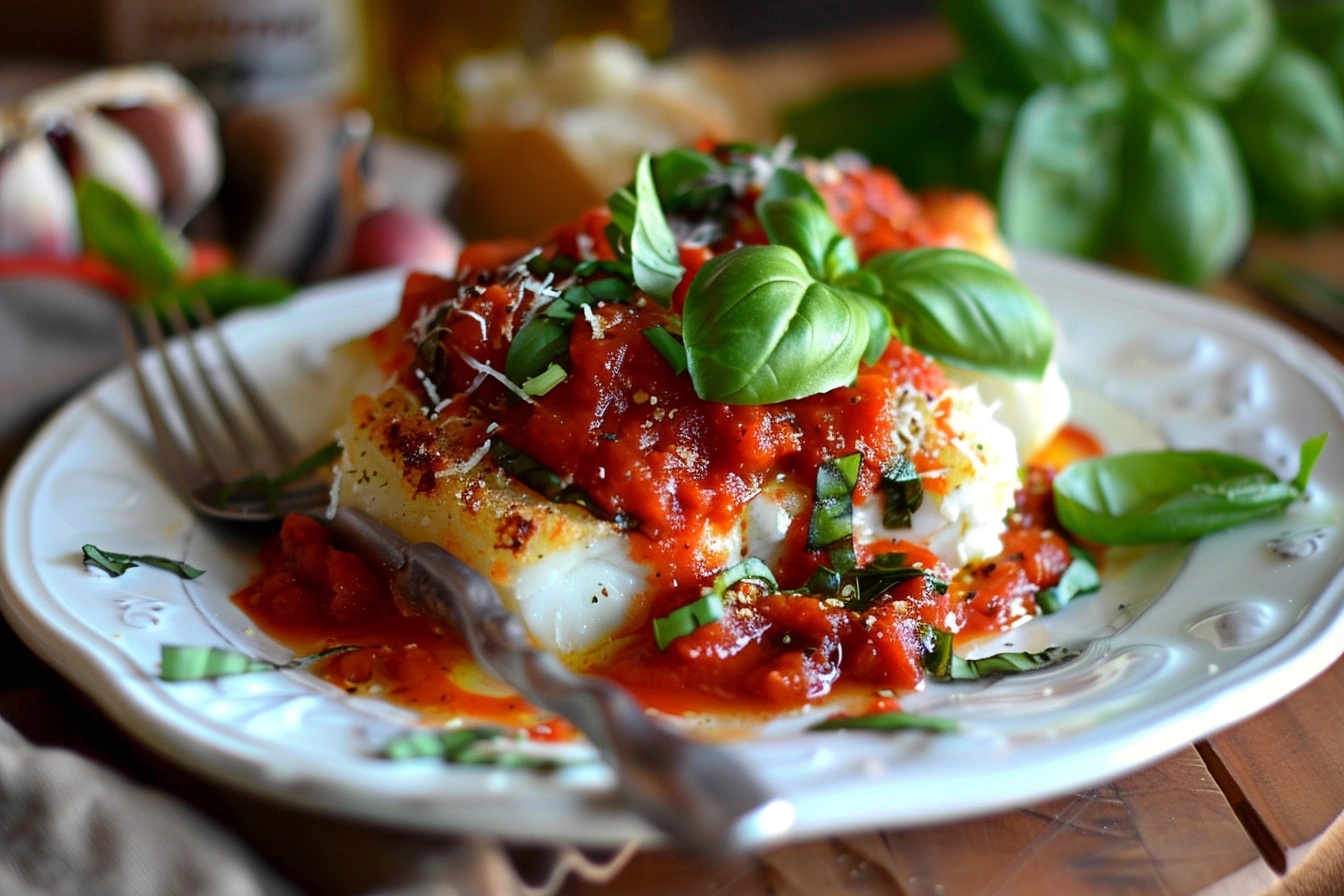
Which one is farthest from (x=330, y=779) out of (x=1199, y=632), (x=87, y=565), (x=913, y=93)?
(x=913, y=93)

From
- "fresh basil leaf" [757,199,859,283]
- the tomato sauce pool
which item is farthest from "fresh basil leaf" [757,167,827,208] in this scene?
the tomato sauce pool

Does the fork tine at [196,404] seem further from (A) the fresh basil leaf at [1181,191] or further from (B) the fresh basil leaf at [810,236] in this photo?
(A) the fresh basil leaf at [1181,191]

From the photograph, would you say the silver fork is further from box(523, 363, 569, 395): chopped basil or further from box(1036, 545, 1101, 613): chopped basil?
box(1036, 545, 1101, 613): chopped basil

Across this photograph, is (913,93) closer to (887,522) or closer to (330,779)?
(887,522)

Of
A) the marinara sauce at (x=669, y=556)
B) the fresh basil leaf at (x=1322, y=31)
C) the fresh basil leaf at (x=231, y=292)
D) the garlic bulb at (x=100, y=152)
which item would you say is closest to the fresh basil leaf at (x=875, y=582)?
the marinara sauce at (x=669, y=556)

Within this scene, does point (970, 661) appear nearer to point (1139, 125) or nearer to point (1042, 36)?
point (1139, 125)

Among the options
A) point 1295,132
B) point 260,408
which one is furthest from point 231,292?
point 1295,132
